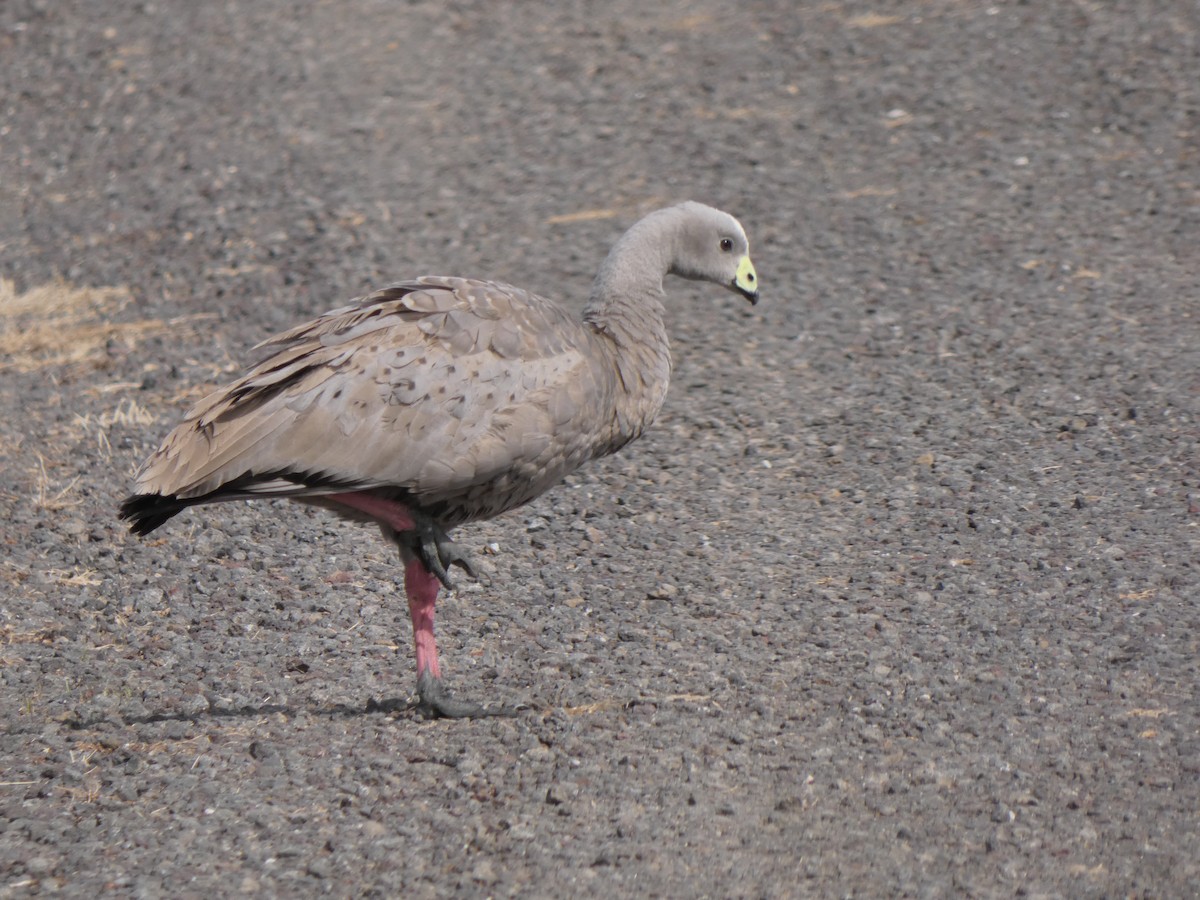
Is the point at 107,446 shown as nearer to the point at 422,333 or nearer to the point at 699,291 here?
the point at 422,333

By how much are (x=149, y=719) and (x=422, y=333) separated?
167 centimetres

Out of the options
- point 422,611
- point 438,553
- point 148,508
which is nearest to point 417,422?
point 438,553

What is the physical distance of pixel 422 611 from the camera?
219 inches

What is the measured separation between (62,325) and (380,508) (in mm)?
4671

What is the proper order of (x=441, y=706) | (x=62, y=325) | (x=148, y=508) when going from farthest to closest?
1. (x=62, y=325)
2. (x=441, y=706)
3. (x=148, y=508)


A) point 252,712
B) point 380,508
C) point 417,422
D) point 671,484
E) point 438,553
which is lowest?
point 671,484

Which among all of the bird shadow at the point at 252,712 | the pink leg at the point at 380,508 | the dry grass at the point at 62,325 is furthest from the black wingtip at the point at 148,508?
the dry grass at the point at 62,325

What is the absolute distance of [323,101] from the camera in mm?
12414

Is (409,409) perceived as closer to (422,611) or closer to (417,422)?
(417,422)

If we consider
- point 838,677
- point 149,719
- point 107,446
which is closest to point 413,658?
point 149,719

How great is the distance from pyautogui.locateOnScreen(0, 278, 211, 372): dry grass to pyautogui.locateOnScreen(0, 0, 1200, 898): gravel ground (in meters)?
0.04

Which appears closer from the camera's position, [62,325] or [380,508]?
[380,508]

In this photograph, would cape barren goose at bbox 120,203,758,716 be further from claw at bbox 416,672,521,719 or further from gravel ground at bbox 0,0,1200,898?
gravel ground at bbox 0,0,1200,898

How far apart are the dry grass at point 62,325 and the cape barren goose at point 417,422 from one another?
3.70 m
